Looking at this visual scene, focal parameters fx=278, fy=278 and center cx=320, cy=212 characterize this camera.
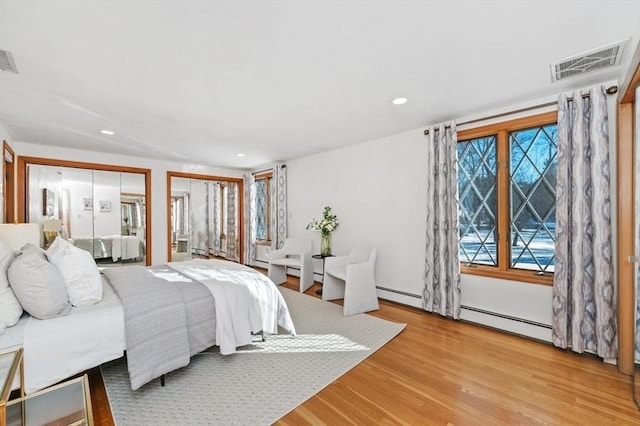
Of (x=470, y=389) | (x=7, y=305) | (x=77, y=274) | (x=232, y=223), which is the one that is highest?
(x=232, y=223)

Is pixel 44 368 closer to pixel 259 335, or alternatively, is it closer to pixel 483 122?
pixel 259 335

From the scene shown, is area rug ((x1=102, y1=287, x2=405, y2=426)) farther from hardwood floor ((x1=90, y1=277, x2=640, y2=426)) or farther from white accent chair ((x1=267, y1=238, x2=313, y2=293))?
white accent chair ((x1=267, y1=238, x2=313, y2=293))

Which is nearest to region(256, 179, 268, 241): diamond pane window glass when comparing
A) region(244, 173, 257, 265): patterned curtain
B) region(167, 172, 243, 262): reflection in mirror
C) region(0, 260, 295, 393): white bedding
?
region(244, 173, 257, 265): patterned curtain

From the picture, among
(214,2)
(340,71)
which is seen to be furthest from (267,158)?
(214,2)

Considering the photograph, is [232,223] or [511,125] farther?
[232,223]

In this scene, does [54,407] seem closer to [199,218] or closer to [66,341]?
[66,341]

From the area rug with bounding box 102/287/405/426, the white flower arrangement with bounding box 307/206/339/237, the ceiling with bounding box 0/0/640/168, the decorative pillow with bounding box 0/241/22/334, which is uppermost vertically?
the ceiling with bounding box 0/0/640/168

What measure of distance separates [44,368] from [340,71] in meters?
2.76

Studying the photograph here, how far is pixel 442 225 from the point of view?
3.31 metres

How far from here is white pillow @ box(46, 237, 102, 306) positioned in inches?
77.7

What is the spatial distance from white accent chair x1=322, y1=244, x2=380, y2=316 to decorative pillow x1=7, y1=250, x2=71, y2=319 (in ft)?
8.77

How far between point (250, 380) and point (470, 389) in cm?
164

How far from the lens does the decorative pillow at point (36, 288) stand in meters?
1.71

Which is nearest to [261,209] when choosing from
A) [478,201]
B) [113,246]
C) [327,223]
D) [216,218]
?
[216,218]
